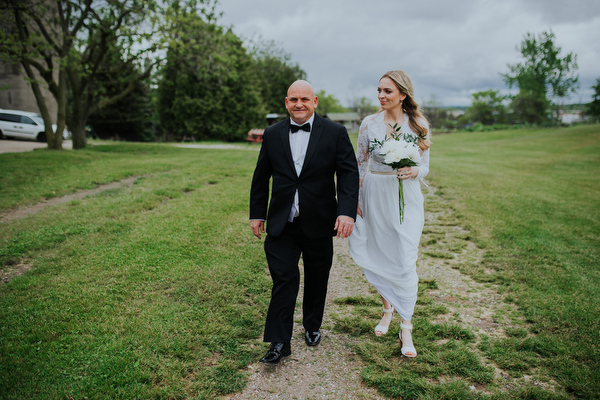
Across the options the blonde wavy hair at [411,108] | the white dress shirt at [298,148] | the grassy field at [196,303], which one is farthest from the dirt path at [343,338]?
the blonde wavy hair at [411,108]

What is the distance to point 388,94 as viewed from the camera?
3736mm

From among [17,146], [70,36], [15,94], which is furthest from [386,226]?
[15,94]

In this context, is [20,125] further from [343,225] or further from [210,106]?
[343,225]

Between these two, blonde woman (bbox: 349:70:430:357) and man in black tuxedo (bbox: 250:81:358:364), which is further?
blonde woman (bbox: 349:70:430:357)

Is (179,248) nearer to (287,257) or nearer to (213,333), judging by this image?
(213,333)

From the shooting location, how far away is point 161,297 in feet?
15.0

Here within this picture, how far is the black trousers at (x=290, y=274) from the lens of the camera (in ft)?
11.4

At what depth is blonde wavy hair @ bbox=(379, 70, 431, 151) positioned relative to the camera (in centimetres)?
374

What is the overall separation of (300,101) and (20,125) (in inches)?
1099

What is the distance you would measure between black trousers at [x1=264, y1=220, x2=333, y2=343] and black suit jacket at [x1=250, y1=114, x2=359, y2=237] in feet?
0.45

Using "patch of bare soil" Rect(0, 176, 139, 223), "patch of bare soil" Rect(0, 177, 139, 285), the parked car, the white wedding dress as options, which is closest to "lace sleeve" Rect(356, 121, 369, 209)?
the white wedding dress

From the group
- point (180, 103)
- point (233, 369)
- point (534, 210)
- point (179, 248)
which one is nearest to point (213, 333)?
point (233, 369)

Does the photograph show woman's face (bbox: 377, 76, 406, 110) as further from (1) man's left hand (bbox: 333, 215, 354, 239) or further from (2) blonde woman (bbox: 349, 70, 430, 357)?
(1) man's left hand (bbox: 333, 215, 354, 239)

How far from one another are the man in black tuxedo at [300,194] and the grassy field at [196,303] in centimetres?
68
